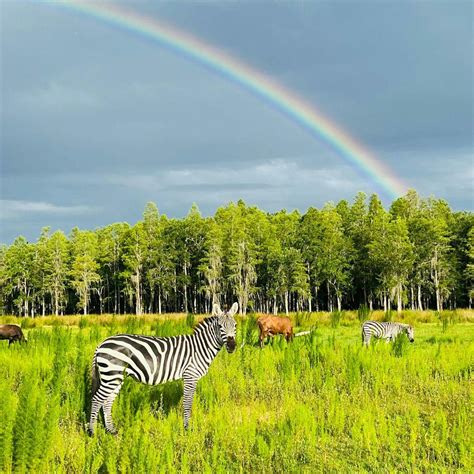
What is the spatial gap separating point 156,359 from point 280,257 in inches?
1940

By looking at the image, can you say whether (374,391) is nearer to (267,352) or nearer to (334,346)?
(267,352)

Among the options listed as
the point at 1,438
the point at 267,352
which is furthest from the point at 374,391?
the point at 1,438

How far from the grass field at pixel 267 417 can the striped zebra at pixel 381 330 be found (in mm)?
2988

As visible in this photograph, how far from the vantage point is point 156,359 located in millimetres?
6957

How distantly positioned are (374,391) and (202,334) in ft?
10.5

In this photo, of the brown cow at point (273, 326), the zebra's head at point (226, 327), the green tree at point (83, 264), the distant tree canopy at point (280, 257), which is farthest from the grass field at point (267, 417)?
the green tree at point (83, 264)

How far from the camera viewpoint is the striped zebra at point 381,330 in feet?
45.8

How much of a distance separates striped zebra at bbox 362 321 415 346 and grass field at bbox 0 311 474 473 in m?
2.99

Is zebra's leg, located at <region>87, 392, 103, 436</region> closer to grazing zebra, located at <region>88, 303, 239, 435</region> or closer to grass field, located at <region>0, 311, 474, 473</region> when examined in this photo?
grazing zebra, located at <region>88, 303, 239, 435</region>

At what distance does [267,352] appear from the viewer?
10617 mm

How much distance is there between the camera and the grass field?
200 inches

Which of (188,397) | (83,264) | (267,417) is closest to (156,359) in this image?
(188,397)

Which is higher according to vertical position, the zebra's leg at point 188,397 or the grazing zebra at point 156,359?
the grazing zebra at point 156,359

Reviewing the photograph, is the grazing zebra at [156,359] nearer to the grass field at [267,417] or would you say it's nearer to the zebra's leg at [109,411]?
the zebra's leg at [109,411]
